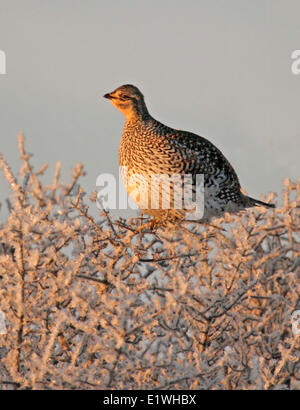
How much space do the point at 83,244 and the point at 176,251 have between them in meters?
0.88

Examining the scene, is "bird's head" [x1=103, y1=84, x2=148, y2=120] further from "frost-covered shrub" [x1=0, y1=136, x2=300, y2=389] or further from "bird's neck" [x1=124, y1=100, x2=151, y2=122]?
"frost-covered shrub" [x1=0, y1=136, x2=300, y2=389]

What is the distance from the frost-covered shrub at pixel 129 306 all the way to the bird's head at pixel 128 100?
2820mm

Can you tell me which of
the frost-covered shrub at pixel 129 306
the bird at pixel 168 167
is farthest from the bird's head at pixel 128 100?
the frost-covered shrub at pixel 129 306

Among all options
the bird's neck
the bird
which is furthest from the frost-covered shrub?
the bird's neck

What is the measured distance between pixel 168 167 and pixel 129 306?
4.34 meters

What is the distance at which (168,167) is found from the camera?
8477 mm

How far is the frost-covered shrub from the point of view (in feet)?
15.9

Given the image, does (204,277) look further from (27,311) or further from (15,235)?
(15,235)

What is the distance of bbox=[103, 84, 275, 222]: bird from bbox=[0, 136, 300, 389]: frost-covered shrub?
1183mm

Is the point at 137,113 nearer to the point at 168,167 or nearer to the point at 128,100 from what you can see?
the point at 128,100

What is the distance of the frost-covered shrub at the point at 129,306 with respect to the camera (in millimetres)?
4844

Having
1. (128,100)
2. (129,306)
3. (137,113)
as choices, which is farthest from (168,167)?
(129,306)
